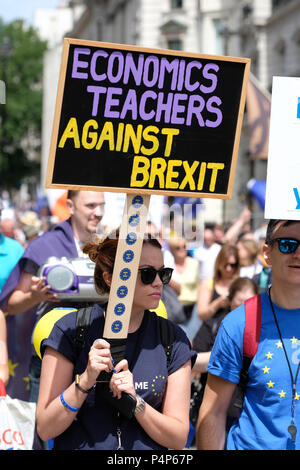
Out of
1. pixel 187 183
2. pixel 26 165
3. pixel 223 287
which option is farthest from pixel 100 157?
pixel 26 165

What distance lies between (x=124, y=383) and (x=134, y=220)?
23.5 inches

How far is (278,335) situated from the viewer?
317cm

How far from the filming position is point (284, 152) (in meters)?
3.25

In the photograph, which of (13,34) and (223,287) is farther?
(13,34)

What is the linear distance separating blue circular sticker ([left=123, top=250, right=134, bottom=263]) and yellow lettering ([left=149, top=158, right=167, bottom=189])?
0.26 meters

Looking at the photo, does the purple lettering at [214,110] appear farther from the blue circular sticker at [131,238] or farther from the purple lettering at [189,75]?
the blue circular sticker at [131,238]

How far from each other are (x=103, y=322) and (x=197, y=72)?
999 mm

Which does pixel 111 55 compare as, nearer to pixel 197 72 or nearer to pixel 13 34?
pixel 197 72

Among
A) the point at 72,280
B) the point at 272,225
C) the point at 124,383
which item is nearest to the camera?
the point at 124,383

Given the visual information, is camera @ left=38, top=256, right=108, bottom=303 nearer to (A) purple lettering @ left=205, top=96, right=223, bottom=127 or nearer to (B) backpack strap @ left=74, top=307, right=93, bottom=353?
(B) backpack strap @ left=74, top=307, right=93, bottom=353

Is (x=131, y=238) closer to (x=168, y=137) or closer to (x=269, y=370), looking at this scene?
(x=168, y=137)

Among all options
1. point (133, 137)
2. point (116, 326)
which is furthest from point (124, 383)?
point (133, 137)

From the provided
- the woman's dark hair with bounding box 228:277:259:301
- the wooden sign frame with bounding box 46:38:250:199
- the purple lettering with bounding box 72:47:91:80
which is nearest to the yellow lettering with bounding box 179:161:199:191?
the wooden sign frame with bounding box 46:38:250:199

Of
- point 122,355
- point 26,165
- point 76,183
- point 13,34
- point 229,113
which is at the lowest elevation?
point 122,355
